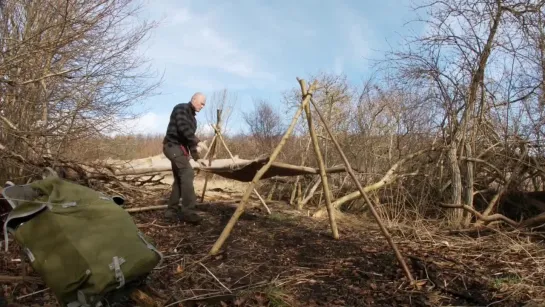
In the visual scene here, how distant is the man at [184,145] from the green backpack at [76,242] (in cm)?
243

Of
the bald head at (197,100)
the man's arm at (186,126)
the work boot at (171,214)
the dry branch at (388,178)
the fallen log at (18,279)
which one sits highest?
the bald head at (197,100)

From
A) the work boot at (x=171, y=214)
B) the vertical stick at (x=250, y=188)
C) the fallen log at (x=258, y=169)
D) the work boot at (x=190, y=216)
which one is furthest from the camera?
the work boot at (x=171, y=214)

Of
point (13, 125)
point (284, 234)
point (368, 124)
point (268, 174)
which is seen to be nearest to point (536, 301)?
point (284, 234)

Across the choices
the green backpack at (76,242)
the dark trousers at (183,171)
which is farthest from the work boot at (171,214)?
the green backpack at (76,242)

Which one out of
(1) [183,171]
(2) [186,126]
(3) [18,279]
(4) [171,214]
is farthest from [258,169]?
(3) [18,279]

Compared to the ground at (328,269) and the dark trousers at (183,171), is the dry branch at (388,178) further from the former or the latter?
the dark trousers at (183,171)

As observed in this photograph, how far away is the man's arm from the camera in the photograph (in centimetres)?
554

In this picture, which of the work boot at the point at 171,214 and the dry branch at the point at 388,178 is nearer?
the work boot at the point at 171,214

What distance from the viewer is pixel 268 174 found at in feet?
18.9

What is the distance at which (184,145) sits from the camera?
5711 mm

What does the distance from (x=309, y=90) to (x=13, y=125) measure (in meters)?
4.53

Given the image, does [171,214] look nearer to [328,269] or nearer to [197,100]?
[197,100]

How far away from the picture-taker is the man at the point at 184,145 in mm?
5578

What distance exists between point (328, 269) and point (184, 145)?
2620mm
